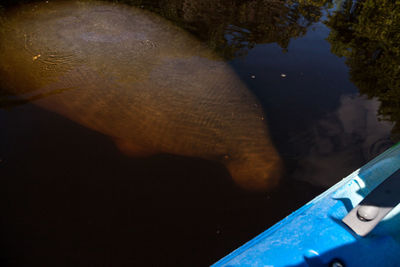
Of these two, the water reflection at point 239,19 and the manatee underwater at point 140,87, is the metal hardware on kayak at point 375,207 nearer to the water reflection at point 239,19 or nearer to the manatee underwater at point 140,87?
the manatee underwater at point 140,87

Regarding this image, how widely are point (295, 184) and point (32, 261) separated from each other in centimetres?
233

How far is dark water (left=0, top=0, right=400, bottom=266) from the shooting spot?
2.02 m

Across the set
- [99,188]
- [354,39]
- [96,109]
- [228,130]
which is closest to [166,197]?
[99,188]

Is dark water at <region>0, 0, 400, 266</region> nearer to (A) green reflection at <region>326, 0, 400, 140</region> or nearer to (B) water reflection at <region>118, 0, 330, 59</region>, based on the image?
(A) green reflection at <region>326, 0, 400, 140</region>

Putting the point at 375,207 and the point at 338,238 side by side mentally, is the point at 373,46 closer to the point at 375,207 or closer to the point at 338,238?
the point at 375,207

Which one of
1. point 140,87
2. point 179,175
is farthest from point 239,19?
point 179,175

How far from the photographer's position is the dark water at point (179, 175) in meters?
2.02

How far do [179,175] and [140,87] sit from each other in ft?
4.73

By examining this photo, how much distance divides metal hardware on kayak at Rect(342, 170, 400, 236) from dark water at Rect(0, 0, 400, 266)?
3.21 ft

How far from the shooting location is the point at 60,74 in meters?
3.43

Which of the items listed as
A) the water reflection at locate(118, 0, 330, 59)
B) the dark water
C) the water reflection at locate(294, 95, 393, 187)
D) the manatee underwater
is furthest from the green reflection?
the manatee underwater

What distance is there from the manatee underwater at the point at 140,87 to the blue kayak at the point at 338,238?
105 centimetres

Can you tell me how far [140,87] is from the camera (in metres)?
3.33

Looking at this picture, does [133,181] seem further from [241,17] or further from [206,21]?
[241,17]
